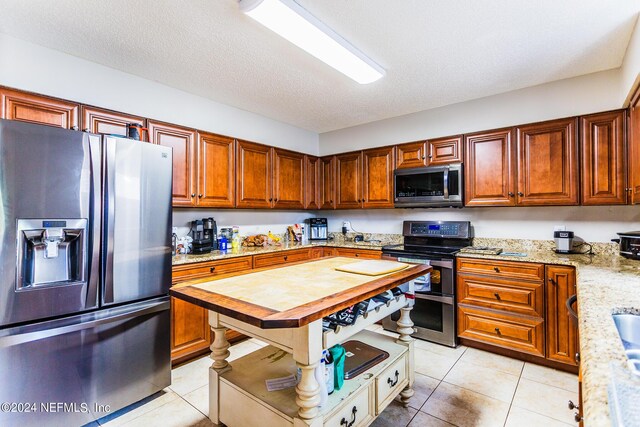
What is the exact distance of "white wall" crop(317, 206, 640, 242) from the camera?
276cm

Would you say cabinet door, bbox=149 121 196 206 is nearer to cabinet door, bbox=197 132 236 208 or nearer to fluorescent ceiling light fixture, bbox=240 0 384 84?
cabinet door, bbox=197 132 236 208

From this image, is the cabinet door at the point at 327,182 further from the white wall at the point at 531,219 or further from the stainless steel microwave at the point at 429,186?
the stainless steel microwave at the point at 429,186

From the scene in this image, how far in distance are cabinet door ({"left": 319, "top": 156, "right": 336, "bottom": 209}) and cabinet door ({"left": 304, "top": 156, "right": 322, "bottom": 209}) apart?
4cm

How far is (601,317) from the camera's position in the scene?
3.69 feet

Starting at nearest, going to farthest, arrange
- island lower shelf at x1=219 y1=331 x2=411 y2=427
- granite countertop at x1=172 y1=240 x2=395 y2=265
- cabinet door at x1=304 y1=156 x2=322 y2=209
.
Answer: island lower shelf at x1=219 y1=331 x2=411 y2=427
granite countertop at x1=172 y1=240 x2=395 y2=265
cabinet door at x1=304 y1=156 x2=322 y2=209

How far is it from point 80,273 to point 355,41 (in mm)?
2407

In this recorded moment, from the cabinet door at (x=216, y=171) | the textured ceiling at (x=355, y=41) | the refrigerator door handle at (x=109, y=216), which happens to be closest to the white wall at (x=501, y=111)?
the textured ceiling at (x=355, y=41)

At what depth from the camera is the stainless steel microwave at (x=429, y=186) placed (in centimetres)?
326

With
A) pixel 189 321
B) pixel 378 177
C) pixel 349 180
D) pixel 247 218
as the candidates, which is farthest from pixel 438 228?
pixel 189 321

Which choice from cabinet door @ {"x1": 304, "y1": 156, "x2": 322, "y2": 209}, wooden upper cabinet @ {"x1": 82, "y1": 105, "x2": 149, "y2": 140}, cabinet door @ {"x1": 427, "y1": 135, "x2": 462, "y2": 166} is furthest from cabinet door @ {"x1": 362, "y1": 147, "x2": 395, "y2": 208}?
wooden upper cabinet @ {"x1": 82, "y1": 105, "x2": 149, "y2": 140}

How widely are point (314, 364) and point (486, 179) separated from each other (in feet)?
8.86

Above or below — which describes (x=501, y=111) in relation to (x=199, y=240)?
above

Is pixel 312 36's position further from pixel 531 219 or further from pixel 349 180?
pixel 531 219

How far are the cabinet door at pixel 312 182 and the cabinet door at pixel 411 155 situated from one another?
1213mm
